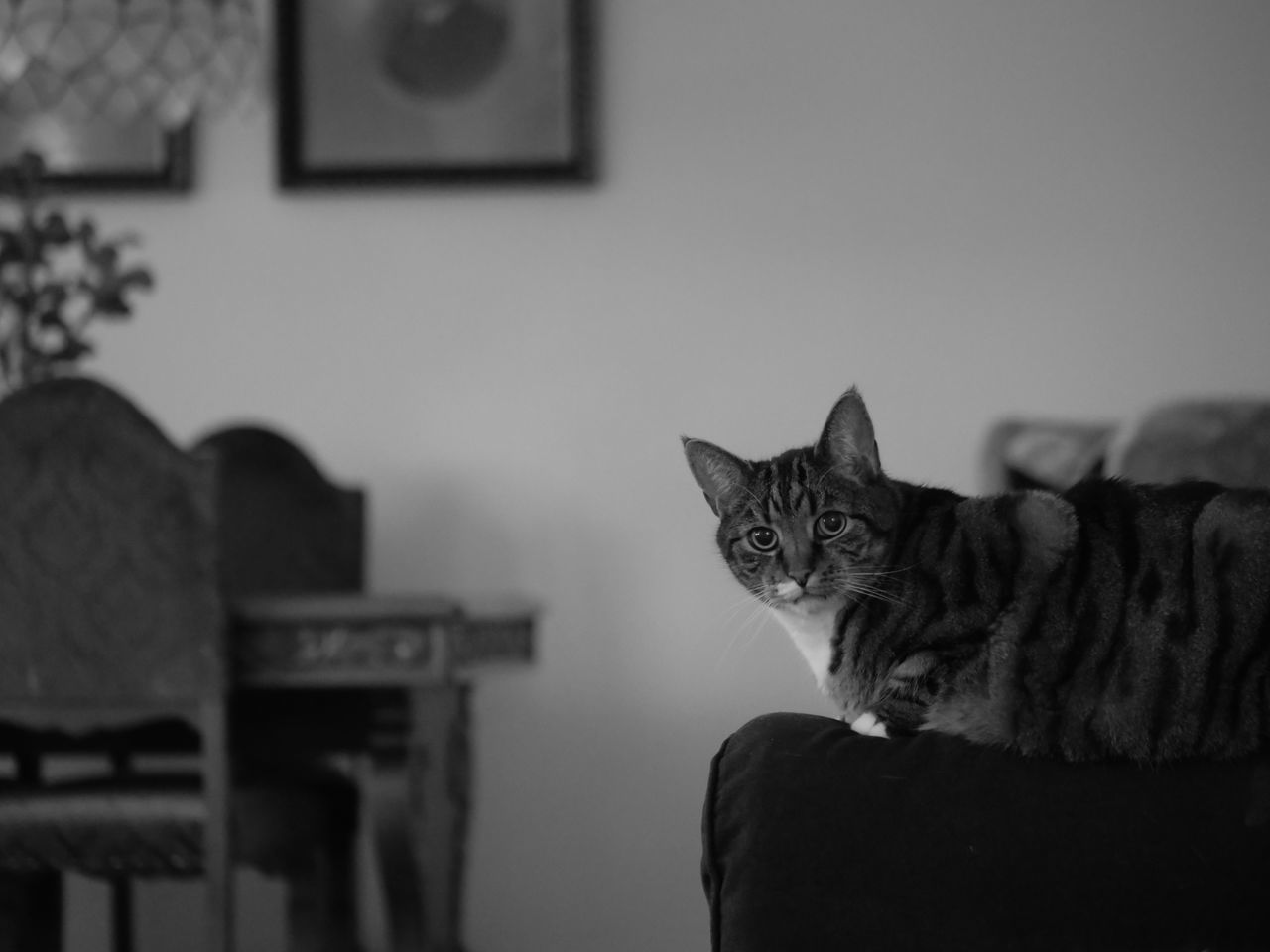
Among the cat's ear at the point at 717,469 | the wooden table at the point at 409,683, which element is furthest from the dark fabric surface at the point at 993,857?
the wooden table at the point at 409,683

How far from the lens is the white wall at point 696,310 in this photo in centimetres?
255

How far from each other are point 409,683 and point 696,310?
3.28ft

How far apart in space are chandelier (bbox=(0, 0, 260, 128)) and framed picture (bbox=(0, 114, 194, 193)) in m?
0.39

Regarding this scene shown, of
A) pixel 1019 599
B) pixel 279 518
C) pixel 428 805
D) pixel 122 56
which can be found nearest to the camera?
pixel 1019 599

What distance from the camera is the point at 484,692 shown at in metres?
2.58

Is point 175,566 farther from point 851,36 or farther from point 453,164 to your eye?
point 851,36

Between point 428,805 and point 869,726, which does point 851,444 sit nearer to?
point 869,726

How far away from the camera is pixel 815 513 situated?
1.25 metres

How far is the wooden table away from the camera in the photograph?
1.80m

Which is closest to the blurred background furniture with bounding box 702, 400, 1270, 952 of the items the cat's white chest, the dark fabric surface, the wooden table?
the dark fabric surface

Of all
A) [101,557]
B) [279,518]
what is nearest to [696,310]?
[279,518]

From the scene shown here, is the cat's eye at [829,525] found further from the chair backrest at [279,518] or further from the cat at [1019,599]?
the chair backrest at [279,518]

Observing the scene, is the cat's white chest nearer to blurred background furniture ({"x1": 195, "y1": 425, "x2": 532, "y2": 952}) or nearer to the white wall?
blurred background furniture ({"x1": 195, "y1": 425, "x2": 532, "y2": 952})

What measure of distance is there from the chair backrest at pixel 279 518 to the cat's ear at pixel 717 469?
1.24m
